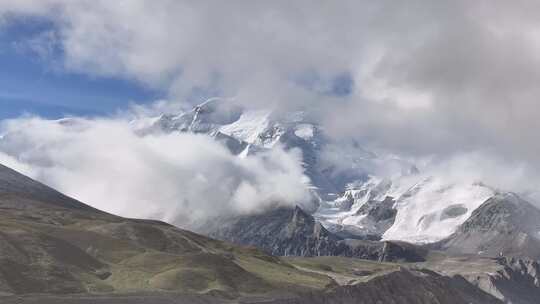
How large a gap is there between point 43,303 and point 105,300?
57.4 feet

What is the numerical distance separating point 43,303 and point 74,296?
12.9m

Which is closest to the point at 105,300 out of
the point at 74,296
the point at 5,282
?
the point at 74,296

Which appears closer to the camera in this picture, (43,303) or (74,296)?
(43,303)

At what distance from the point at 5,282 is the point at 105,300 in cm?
2622

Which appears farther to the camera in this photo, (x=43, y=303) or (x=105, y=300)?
(x=105, y=300)

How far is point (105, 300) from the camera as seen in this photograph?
19938cm

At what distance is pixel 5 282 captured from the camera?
200 m

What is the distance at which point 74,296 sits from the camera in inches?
7844

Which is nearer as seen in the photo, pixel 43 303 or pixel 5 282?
pixel 43 303

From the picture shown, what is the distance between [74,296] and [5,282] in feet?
59.8

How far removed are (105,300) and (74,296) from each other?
8.01 metres

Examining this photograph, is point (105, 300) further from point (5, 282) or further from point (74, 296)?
point (5, 282)

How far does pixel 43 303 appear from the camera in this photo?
187125 mm
